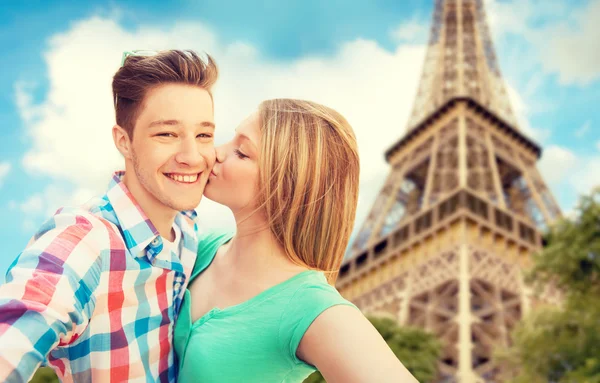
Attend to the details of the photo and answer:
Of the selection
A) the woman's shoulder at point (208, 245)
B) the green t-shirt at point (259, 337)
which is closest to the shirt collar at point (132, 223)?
the green t-shirt at point (259, 337)

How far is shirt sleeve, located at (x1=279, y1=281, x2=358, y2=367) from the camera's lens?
175cm

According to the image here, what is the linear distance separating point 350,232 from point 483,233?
2295cm

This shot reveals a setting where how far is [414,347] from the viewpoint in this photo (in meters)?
18.3

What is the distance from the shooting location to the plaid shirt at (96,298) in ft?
4.50

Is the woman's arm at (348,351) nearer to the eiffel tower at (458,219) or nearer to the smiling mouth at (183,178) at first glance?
the smiling mouth at (183,178)

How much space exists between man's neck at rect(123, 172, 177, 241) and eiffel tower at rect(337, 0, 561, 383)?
16239 mm

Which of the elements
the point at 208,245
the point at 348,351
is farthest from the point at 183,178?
the point at 348,351

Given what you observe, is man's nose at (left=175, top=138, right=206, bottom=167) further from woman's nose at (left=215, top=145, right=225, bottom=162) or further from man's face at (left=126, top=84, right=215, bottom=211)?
woman's nose at (left=215, top=145, right=225, bottom=162)

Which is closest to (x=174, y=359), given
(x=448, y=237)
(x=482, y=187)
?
(x=448, y=237)

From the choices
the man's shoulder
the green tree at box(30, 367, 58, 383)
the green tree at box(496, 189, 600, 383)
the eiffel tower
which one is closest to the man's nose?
the man's shoulder

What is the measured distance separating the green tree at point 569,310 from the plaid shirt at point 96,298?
10974 mm

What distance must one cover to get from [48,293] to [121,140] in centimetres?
75

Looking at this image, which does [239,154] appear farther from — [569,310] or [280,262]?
[569,310]

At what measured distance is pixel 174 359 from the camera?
1995 millimetres
